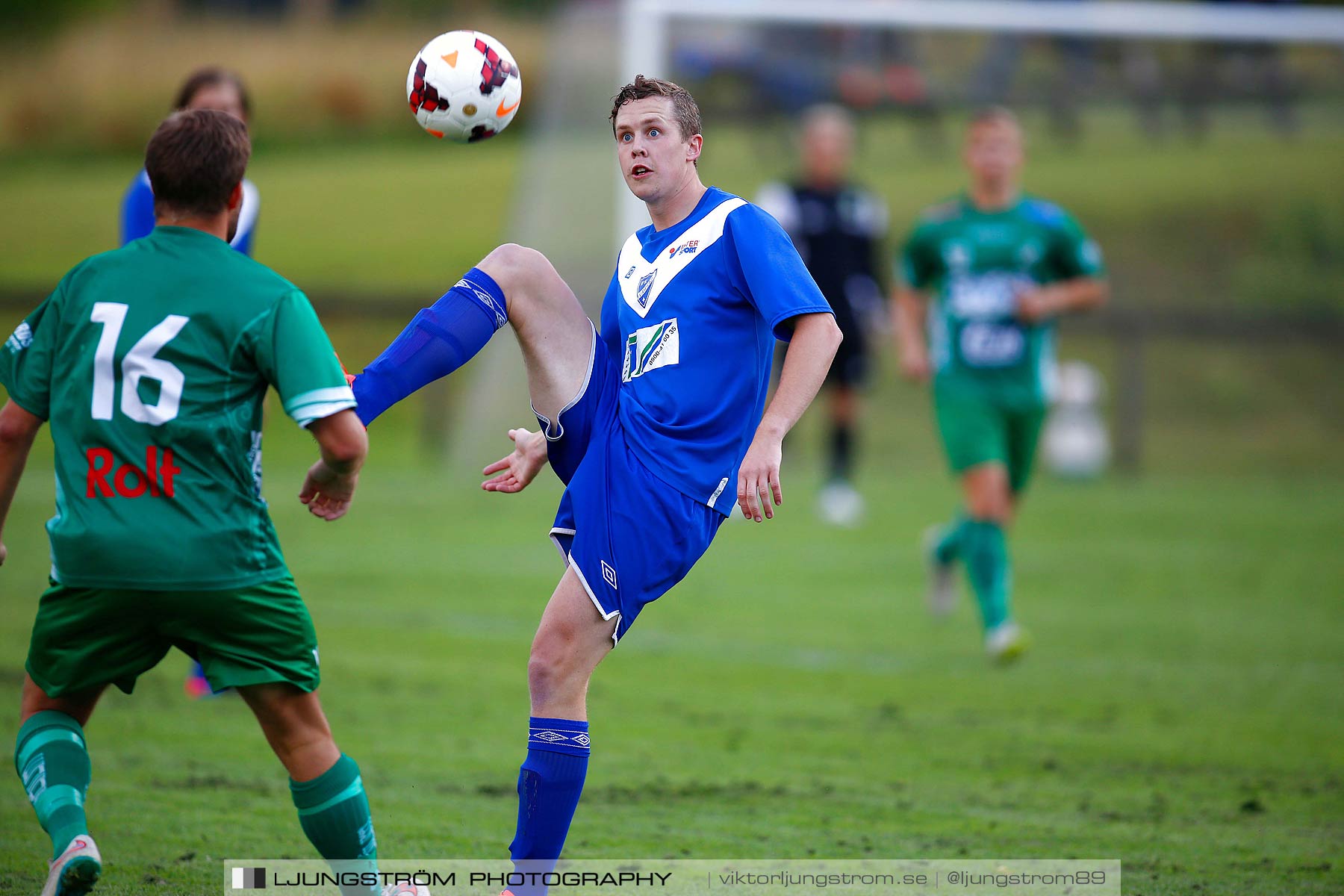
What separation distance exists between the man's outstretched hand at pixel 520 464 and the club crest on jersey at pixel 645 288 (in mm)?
460

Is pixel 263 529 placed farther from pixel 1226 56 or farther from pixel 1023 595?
pixel 1226 56

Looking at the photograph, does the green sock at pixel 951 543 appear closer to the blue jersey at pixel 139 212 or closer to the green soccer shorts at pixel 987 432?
the green soccer shorts at pixel 987 432

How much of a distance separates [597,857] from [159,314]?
2.04 meters

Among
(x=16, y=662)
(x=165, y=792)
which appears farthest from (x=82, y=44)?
(x=165, y=792)

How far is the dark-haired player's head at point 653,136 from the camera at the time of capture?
12.7 ft

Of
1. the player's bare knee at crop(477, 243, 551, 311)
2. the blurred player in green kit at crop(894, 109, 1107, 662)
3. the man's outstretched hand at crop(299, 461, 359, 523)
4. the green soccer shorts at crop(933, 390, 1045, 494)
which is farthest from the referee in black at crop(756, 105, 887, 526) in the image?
the man's outstretched hand at crop(299, 461, 359, 523)

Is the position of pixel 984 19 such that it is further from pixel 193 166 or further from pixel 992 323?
pixel 193 166

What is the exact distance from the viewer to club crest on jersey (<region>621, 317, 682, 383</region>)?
387 cm

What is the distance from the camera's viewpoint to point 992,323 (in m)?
7.77

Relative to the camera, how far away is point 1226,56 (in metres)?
13.1

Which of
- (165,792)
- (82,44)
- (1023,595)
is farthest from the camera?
(82,44)

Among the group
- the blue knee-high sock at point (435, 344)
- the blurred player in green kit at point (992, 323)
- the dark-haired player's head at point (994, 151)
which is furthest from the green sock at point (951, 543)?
the blue knee-high sock at point (435, 344)

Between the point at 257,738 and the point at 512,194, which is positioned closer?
the point at 257,738

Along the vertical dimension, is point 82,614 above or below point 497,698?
above
